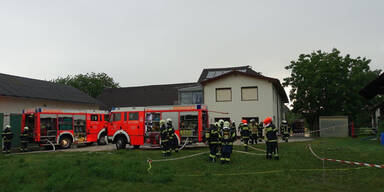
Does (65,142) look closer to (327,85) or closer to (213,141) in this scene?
(213,141)

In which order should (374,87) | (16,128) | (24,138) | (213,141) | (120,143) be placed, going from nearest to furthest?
1. (213,141)
2. (374,87)
3. (120,143)
4. (24,138)
5. (16,128)

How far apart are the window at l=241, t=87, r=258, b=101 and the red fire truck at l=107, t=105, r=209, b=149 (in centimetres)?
1107

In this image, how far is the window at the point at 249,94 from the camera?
86.7ft

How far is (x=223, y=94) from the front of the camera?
27375 millimetres

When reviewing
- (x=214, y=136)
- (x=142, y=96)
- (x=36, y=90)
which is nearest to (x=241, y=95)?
(x=214, y=136)

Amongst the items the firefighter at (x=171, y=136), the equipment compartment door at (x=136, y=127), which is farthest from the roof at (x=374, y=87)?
the equipment compartment door at (x=136, y=127)

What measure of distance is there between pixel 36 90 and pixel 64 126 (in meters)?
9.91

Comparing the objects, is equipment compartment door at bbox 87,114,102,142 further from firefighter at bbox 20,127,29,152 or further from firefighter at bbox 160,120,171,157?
firefighter at bbox 160,120,171,157

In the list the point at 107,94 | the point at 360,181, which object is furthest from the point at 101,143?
the point at 107,94

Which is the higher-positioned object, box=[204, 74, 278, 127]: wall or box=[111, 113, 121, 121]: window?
box=[204, 74, 278, 127]: wall

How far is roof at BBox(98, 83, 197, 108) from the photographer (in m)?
42.9

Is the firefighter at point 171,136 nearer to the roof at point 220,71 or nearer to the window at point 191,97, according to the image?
the window at point 191,97

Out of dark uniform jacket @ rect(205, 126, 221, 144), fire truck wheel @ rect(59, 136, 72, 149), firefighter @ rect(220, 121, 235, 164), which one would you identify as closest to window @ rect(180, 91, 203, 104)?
fire truck wheel @ rect(59, 136, 72, 149)

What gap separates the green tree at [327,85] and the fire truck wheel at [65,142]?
22961 mm
